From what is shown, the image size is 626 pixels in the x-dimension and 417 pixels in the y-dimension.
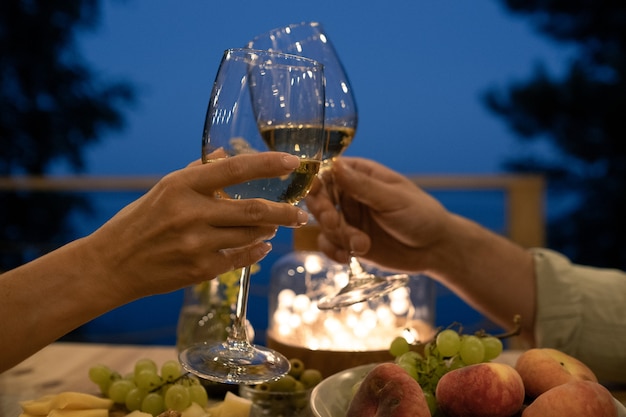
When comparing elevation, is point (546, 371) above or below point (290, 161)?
below

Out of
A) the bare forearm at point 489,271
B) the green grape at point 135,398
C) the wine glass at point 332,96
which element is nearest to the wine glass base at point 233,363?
the green grape at point 135,398

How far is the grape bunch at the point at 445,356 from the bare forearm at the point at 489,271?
509mm

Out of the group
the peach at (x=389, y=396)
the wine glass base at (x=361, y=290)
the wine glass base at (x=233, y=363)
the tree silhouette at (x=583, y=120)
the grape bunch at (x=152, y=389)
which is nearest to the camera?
the peach at (x=389, y=396)

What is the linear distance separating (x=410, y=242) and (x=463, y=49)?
35.9 feet

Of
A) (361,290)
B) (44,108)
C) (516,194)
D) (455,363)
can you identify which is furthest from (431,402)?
(44,108)

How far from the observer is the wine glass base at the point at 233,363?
79 cm

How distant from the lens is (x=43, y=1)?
6.74 m

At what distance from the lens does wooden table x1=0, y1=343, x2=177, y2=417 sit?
1086 mm

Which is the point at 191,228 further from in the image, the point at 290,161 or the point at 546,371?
the point at 546,371

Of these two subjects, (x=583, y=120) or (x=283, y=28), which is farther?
(x=583, y=120)

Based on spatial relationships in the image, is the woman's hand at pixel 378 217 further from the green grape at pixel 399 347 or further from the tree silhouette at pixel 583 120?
the tree silhouette at pixel 583 120

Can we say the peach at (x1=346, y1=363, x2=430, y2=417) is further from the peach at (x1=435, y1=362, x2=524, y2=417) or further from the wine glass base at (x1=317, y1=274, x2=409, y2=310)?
the wine glass base at (x1=317, y1=274, x2=409, y2=310)

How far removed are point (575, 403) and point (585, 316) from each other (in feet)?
2.01

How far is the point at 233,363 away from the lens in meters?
0.83
